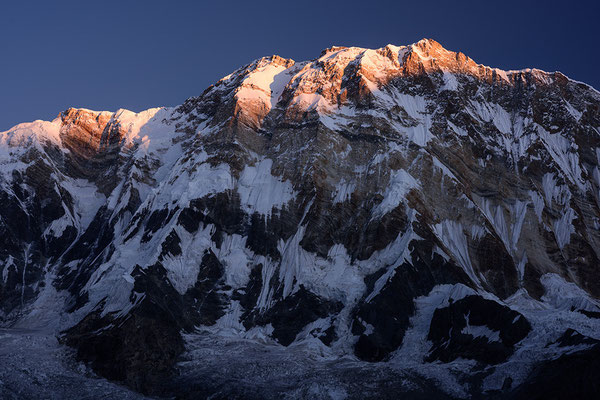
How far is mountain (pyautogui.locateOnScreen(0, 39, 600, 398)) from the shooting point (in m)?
89.5

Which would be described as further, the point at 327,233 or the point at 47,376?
the point at 327,233

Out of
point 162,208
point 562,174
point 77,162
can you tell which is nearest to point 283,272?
point 162,208

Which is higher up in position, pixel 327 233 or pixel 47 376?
pixel 327 233

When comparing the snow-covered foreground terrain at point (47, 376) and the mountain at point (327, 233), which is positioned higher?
the mountain at point (327, 233)

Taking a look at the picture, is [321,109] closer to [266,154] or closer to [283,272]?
[266,154]

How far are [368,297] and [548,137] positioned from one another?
76163mm

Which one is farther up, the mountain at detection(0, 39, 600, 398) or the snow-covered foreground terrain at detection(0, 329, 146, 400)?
the mountain at detection(0, 39, 600, 398)

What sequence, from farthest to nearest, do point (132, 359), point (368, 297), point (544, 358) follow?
point (368, 297) → point (132, 359) → point (544, 358)

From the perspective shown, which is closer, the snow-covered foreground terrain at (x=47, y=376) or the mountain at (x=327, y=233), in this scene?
the snow-covered foreground terrain at (x=47, y=376)

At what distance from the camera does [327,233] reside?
125 metres

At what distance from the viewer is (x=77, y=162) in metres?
178

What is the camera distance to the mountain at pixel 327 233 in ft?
294

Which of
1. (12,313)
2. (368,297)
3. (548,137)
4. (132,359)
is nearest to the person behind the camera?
(132,359)

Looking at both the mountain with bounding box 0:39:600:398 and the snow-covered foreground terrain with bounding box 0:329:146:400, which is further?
the mountain with bounding box 0:39:600:398
